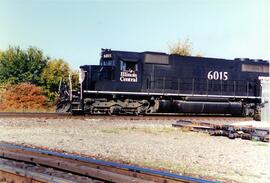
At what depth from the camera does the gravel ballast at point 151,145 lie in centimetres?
695

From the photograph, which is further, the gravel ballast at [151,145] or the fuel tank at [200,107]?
the fuel tank at [200,107]

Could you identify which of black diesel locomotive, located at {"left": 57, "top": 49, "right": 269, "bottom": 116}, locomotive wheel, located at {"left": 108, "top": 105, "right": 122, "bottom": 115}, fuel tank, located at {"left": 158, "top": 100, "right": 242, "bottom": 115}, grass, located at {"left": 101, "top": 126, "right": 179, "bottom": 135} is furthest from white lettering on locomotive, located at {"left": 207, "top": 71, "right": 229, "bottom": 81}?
grass, located at {"left": 101, "top": 126, "right": 179, "bottom": 135}

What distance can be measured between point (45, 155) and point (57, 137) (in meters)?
3.68

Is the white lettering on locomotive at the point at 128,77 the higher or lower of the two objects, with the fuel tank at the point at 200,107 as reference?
higher

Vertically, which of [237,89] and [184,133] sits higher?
[237,89]

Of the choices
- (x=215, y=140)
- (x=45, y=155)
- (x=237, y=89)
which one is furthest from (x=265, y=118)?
(x=45, y=155)

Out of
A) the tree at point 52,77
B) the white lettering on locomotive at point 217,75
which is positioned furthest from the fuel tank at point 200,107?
the tree at point 52,77

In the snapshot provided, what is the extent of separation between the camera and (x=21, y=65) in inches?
1433

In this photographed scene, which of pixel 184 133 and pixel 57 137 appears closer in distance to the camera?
pixel 57 137

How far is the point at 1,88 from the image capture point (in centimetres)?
3138

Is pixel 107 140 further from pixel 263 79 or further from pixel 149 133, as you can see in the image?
pixel 263 79

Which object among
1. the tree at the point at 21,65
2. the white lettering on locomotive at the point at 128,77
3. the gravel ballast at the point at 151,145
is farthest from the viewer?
the tree at the point at 21,65

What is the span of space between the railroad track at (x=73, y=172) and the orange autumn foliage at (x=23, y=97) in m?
21.5

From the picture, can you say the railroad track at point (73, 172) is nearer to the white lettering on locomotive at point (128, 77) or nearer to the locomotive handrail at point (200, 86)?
the white lettering on locomotive at point (128, 77)
